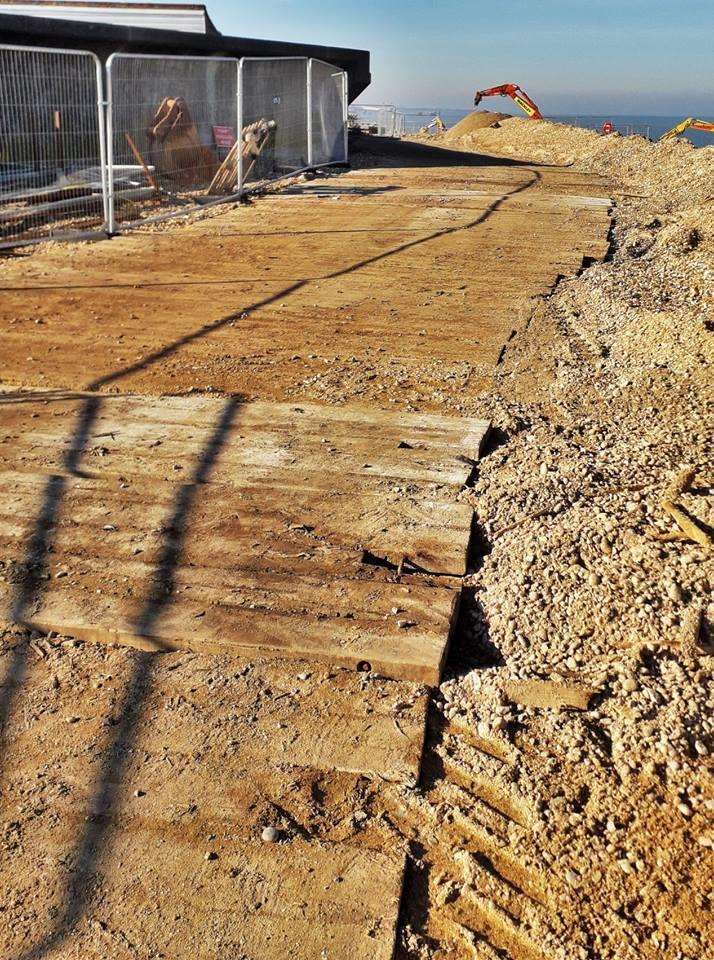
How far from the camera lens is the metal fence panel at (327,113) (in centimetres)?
1897

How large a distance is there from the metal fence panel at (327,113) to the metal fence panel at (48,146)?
6668mm

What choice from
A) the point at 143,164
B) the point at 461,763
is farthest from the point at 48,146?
the point at 461,763

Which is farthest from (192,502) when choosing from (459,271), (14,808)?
(459,271)

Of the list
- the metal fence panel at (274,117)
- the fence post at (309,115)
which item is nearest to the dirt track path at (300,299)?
the metal fence panel at (274,117)

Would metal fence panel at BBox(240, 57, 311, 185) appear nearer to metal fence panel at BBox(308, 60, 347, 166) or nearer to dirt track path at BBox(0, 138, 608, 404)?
metal fence panel at BBox(308, 60, 347, 166)

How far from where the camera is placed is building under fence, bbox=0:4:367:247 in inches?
445

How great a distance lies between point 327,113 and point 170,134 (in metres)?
7.03

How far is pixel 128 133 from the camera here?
13.1m

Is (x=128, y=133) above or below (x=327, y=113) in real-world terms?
below

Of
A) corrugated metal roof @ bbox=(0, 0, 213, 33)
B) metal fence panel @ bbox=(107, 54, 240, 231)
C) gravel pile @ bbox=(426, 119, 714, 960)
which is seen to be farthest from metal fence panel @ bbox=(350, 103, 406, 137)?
gravel pile @ bbox=(426, 119, 714, 960)

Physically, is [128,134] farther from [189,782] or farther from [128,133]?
[189,782]

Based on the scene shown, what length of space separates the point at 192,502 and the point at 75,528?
520 mm

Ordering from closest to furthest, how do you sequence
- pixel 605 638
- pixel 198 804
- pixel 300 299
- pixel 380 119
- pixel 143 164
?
pixel 198 804
pixel 605 638
pixel 300 299
pixel 143 164
pixel 380 119

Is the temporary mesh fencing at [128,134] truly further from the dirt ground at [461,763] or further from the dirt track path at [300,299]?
the dirt ground at [461,763]
